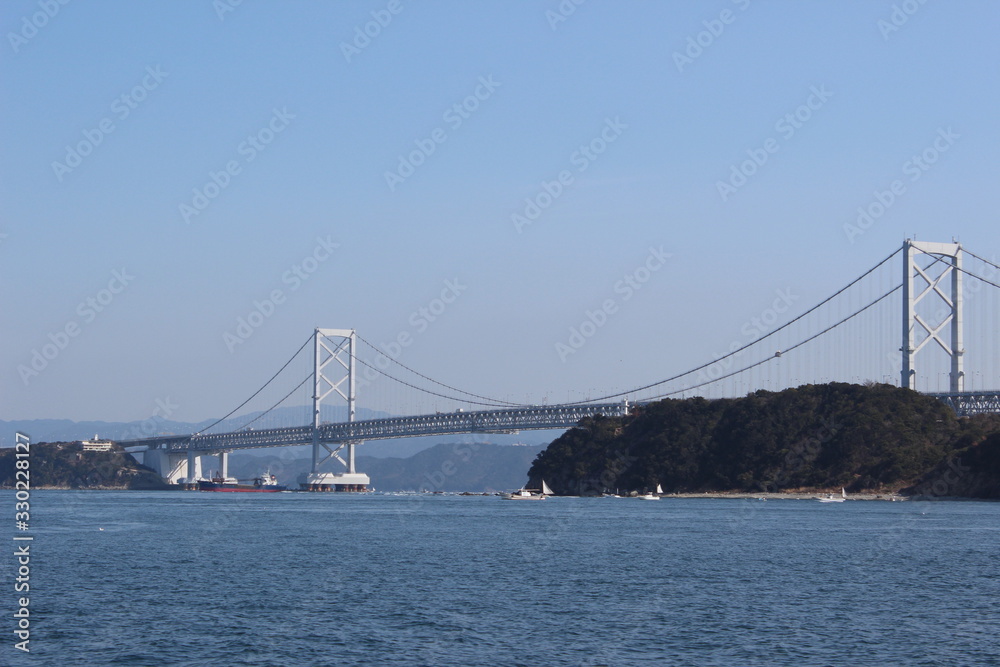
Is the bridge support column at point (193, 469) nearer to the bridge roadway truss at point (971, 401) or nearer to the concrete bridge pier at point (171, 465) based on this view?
the concrete bridge pier at point (171, 465)

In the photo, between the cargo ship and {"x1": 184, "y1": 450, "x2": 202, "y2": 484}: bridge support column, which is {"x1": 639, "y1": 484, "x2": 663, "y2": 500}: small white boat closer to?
the cargo ship

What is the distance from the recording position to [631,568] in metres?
30.7

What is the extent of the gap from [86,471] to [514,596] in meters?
123

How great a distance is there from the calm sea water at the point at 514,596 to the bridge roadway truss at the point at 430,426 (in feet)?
188

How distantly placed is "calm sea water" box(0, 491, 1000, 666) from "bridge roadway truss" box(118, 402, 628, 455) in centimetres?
5722

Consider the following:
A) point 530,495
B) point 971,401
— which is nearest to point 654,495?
point 530,495

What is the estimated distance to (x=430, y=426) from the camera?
108 metres

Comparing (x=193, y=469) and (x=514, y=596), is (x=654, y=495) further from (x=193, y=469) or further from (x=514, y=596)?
(x=193, y=469)

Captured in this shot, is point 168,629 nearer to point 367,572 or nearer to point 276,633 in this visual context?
point 276,633

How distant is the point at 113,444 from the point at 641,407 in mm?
74415

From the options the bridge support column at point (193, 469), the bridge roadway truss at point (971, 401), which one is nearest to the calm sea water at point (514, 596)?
the bridge roadway truss at point (971, 401)

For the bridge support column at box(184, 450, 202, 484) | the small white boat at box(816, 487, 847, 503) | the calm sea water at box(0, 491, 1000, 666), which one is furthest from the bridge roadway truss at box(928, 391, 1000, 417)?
the bridge support column at box(184, 450, 202, 484)

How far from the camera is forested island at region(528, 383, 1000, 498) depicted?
243ft

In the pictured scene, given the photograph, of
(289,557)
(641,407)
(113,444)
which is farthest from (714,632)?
(113,444)
